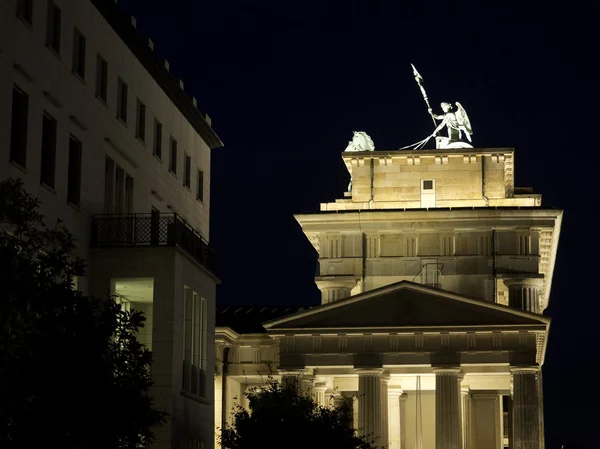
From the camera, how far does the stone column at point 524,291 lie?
82750 mm

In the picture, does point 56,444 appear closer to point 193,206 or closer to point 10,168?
point 10,168

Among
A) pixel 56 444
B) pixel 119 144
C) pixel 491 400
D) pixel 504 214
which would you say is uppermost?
pixel 504 214

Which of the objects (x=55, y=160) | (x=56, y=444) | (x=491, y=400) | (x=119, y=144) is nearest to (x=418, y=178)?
(x=491, y=400)

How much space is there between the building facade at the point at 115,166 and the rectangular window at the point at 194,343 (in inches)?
2.6

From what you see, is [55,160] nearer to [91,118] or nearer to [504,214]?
[91,118]

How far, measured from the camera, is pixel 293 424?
55.1 metres

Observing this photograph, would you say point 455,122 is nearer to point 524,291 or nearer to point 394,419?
point 524,291

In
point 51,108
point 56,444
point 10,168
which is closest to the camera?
point 56,444

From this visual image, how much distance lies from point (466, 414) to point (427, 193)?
13586mm

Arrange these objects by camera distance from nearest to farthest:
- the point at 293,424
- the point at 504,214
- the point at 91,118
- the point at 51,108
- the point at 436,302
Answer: the point at 51,108 < the point at 91,118 < the point at 293,424 < the point at 436,302 < the point at 504,214

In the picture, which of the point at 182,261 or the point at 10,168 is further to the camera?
the point at 182,261

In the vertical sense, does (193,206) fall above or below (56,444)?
above

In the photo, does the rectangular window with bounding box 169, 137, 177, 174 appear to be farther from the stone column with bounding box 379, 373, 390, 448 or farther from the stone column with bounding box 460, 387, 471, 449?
the stone column with bounding box 460, 387, 471, 449

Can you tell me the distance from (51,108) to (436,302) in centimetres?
3836
